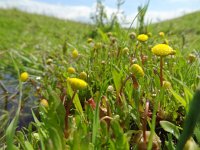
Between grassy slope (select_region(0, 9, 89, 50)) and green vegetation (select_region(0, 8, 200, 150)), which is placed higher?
green vegetation (select_region(0, 8, 200, 150))

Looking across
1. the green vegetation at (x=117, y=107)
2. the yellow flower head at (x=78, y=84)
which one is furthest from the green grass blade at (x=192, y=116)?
the yellow flower head at (x=78, y=84)

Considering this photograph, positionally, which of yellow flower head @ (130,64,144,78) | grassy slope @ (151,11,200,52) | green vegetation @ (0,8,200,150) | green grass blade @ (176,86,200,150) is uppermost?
green grass blade @ (176,86,200,150)

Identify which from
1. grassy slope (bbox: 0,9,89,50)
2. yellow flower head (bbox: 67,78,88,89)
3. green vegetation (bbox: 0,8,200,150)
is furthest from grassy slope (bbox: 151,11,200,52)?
grassy slope (bbox: 0,9,89,50)

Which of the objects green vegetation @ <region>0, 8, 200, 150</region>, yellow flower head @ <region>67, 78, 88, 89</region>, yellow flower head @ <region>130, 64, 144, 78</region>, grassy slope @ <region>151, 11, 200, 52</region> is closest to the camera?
green vegetation @ <region>0, 8, 200, 150</region>

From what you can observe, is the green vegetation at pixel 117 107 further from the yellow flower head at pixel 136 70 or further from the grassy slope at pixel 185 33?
the grassy slope at pixel 185 33

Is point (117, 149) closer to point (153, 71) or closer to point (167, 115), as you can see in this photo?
point (167, 115)

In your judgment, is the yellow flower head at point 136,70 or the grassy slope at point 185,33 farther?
the grassy slope at point 185,33

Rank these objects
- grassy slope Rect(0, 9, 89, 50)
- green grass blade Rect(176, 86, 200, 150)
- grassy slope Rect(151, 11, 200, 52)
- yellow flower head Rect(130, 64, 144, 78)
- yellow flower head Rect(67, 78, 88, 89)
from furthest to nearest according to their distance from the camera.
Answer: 1. grassy slope Rect(0, 9, 89, 50)
2. grassy slope Rect(151, 11, 200, 52)
3. yellow flower head Rect(130, 64, 144, 78)
4. yellow flower head Rect(67, 78, 88, 89)
5. green grass blade Rect(176, 86, 200, 150)

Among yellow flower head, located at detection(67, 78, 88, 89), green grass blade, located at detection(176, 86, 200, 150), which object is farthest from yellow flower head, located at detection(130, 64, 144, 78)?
green grass blade, located at detection(176, 86, 200, 150)

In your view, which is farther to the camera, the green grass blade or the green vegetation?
the green vegetation

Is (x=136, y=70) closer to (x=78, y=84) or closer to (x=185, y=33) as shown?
(x=78, y=84)

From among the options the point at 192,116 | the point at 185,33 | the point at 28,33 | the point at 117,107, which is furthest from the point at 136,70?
the point at 185,33

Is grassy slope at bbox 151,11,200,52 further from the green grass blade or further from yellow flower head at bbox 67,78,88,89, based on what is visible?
the green grass blade
